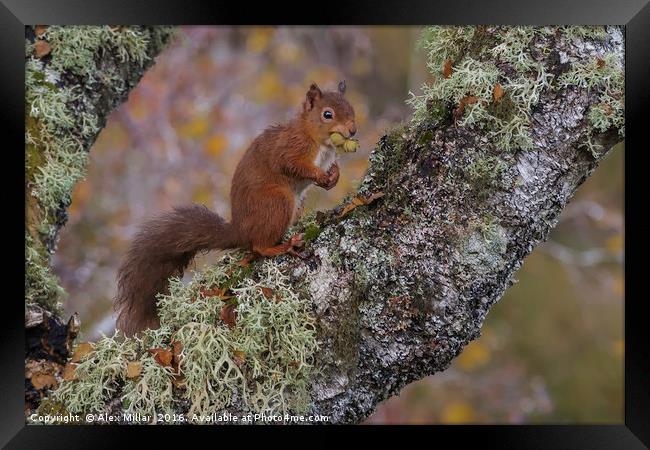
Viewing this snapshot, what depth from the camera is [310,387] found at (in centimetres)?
179

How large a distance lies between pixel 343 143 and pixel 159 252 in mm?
776

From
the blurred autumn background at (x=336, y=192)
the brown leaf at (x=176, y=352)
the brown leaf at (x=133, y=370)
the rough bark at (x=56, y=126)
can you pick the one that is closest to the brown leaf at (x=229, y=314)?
the brown leaf at (x=176, y=352)

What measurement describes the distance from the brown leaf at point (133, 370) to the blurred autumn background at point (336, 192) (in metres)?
2.50

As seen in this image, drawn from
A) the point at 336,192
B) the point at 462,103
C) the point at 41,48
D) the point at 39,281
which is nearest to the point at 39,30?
the point at 41,48

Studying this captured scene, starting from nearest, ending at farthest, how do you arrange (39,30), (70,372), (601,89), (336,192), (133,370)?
(601,89) → (133,370) → (70,372) → (39,30) → (336,192)

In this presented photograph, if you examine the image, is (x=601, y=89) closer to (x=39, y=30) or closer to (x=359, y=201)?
(x=359, y=201)

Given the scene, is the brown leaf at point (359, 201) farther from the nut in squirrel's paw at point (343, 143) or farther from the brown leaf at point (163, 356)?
the brown leaf at point (163, 356)

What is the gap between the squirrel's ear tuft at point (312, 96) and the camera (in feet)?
8.06

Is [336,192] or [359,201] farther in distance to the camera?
[336,192]

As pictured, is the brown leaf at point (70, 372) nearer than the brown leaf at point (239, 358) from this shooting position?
No

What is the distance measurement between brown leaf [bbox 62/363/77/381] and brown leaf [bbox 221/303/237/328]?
18.4 inches

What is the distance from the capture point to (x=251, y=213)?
226cm

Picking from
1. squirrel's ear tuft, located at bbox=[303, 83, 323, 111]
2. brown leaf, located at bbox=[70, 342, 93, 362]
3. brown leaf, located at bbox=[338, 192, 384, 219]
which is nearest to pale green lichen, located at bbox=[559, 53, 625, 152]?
brown leaf, located at bbox=[338, 192, 384, 219]
